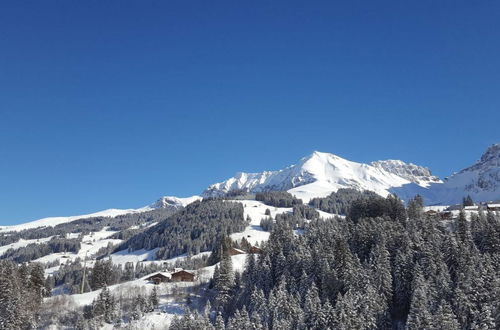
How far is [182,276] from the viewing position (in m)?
129

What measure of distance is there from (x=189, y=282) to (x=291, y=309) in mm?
50155

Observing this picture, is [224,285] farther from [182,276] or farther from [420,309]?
[420,309]

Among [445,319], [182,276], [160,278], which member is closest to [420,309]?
[445,319]

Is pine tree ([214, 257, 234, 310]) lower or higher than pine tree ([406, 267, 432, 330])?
higher

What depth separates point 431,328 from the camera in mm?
65188

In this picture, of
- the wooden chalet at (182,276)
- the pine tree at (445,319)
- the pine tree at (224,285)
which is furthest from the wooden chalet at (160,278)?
the pine tree at (445,319)

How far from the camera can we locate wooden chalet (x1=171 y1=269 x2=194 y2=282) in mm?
128250

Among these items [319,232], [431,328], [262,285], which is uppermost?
[319,232]

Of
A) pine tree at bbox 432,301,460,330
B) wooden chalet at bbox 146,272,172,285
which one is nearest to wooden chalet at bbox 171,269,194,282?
wooden chalet at bbox 146,272,172,285

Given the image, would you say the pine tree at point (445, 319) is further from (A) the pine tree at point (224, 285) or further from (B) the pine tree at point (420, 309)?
(A) the pine tree at point (224, 285)

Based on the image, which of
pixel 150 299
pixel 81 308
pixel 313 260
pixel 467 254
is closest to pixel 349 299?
pixel 313 260

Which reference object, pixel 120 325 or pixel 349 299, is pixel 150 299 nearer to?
pixel 120 325

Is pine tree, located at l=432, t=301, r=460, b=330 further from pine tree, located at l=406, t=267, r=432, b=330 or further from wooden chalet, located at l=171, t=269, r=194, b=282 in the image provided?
wooden chalet, located at l=171, t=269, r=194, b=282

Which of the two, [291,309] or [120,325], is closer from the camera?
[291,309]
